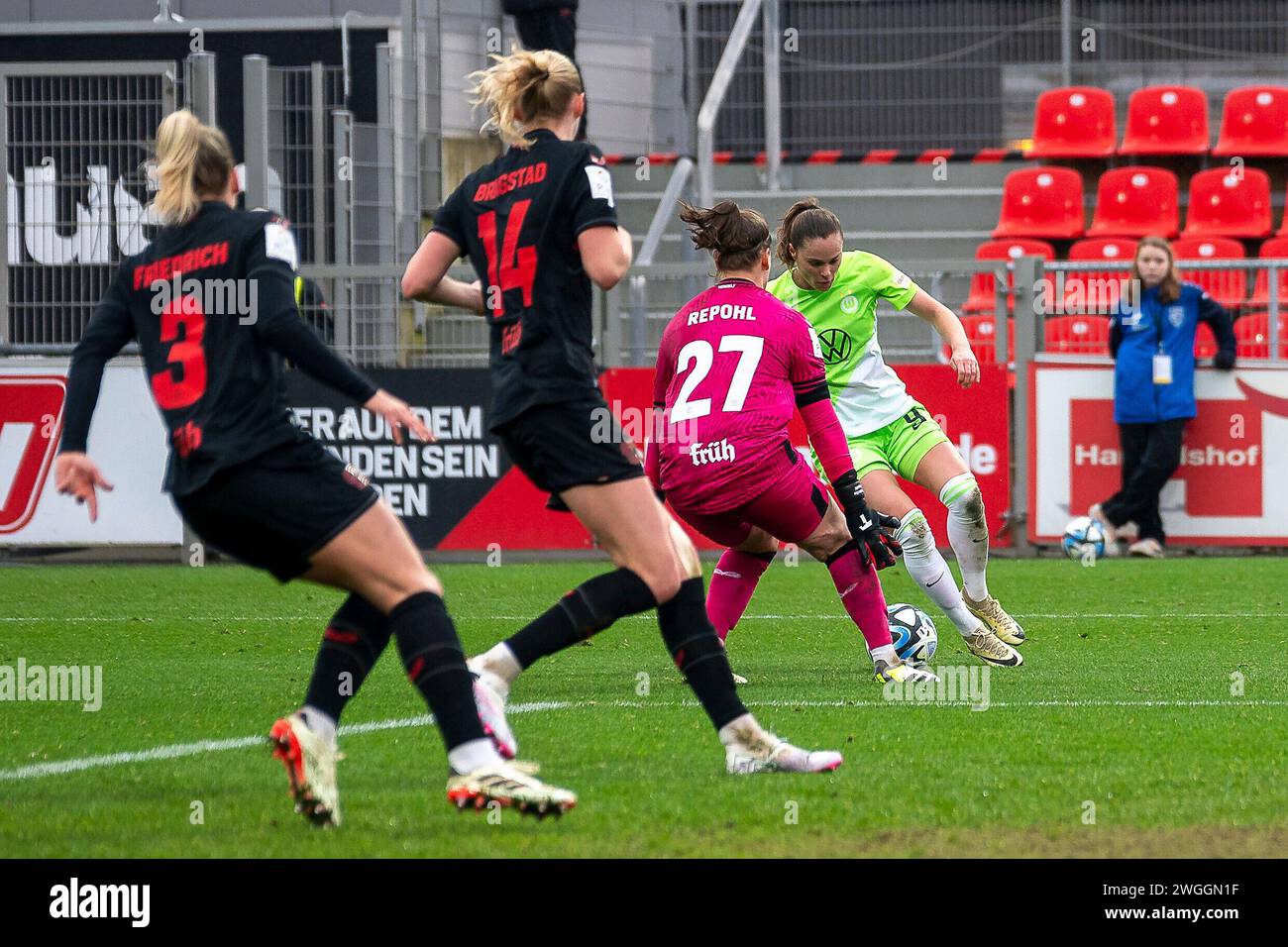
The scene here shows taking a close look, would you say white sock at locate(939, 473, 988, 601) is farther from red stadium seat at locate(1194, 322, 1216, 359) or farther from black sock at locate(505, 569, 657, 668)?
red stadium seat at locate(1194, 322, 1216, 359)

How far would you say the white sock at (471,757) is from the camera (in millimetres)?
4574

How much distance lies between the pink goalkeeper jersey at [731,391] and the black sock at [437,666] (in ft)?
7.41

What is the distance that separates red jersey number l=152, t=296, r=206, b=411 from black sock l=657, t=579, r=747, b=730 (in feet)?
4.59

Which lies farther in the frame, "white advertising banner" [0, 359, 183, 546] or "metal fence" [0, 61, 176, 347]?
"metal fence" [0, 61, 176, 347]

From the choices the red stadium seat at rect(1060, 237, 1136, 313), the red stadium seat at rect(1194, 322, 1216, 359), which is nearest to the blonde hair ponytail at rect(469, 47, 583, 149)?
the red stadium seat at rect(1194, 322, 1216, 359)

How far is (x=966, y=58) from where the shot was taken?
2066 cm

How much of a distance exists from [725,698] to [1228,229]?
14639 mm

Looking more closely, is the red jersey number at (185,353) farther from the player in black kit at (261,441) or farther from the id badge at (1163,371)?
the id badge at (1163,371)

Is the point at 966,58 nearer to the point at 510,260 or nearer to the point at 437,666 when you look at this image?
the point at 510,260

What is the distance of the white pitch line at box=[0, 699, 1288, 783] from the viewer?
18.6ft

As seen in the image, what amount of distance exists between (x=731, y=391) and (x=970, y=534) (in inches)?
87.4

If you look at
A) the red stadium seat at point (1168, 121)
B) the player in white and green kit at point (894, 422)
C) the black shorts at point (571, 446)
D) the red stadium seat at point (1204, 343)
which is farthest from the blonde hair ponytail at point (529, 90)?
the red stadium seat at point (1168, 121)

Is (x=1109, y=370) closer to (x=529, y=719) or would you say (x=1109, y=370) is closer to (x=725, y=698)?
(x=529, y=719)

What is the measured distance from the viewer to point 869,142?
20812mm
